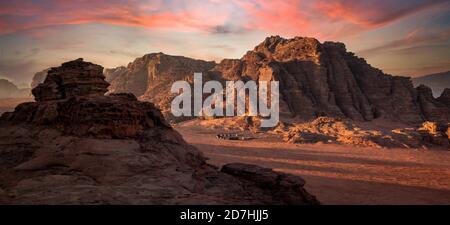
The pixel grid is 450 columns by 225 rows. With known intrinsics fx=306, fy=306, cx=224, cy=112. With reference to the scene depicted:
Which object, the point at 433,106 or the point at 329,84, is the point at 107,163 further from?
the point at 433,106

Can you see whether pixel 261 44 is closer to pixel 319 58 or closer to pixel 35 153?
pixel 319 58

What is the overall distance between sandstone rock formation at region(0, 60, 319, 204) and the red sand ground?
504 cm

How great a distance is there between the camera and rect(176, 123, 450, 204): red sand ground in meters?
15.5

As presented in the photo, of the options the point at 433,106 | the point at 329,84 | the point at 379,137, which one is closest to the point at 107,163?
the point at 379,137

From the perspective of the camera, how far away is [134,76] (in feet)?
360

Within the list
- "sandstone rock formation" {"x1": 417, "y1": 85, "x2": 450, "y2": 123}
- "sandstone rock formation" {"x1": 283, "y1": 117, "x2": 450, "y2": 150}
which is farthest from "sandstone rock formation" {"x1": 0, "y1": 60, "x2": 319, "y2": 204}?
"sandstone rock formation" {"x1": 417, "y1": 85, "x2": 450, "y2": 123}

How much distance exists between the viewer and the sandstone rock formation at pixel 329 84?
57094 mm

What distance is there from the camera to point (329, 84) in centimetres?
6344

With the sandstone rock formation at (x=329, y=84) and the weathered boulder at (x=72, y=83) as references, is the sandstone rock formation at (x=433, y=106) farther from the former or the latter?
the weathered boulder at (x=72, y=83)

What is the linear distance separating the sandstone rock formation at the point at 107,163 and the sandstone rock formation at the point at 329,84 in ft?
137

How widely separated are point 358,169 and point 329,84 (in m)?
43.5

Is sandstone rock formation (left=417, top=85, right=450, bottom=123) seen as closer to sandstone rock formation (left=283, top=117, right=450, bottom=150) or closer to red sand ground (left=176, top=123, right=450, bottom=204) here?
sandstone rock formation (left=283, top=117, right=450, bottom=150)

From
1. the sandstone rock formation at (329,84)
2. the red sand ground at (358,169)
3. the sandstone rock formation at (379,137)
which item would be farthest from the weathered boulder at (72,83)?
the sandstone rock formation at (329,84)

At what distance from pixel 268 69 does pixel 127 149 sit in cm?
5232
